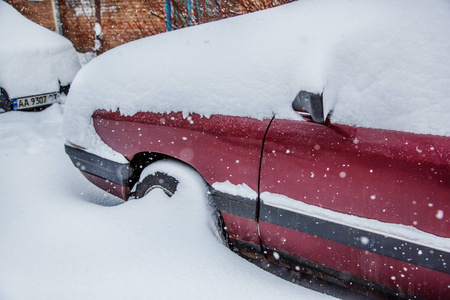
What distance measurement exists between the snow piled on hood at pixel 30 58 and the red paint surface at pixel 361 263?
3844mm

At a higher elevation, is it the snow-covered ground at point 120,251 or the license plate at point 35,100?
the license plate at point 35,100

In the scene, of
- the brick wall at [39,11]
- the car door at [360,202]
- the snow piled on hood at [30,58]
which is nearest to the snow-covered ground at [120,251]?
the car door at [360,202]

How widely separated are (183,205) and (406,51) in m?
1.43

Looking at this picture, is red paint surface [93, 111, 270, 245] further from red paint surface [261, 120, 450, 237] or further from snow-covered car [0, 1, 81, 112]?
snow-covered car [0, 1, 81, 112]

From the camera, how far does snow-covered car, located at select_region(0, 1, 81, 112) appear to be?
12.7 ft

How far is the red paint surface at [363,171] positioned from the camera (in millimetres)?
1175

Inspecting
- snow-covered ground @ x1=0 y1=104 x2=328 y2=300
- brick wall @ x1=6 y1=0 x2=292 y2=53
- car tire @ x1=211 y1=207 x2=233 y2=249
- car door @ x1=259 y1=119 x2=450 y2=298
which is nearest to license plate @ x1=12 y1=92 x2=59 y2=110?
snow-covered ground @ x1=0 y1=104 x2=328 y2=300

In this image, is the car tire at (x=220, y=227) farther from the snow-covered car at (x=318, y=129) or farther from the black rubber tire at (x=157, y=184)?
the black rubber tire at (x=157, y=184)

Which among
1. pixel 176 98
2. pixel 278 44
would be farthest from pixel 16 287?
pixel 278 44

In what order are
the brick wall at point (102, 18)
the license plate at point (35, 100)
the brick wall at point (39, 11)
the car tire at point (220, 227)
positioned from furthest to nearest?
the brick wall at point (39, 11) < the brick wall at point (102, 18) < the license plate at point (35, 100) < the car tire at point (220, 227)

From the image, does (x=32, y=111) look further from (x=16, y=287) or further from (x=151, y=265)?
(x=151, y=265)

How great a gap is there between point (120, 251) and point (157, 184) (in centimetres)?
47

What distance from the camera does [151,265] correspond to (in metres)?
1.74

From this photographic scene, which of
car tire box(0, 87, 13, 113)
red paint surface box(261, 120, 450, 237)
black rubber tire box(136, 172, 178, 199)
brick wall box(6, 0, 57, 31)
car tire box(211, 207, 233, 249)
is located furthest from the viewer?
brick wall box(6, 0, 57, 31)
